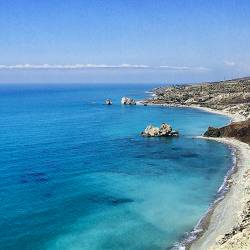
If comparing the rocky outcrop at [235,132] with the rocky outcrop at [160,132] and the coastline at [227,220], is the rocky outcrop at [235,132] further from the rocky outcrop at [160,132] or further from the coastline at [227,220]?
the coastline at [227,220]

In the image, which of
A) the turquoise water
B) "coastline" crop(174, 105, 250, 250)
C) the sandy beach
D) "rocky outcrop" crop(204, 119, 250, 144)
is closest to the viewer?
the sandy beach

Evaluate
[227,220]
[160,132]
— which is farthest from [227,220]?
[160,132]

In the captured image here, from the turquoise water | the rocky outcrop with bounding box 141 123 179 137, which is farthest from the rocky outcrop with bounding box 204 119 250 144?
the rocky outcrop with bounding box 141 123 179 137

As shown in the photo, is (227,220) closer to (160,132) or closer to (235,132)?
(235,132)

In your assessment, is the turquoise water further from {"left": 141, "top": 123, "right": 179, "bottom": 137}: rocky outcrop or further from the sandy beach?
{"left": 141, "top": 123, "right": 179, "bottom": 137}: rocky outcrop

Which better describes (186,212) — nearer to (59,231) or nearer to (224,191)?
(224,191)

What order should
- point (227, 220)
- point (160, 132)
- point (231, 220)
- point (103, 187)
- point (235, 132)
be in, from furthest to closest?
point (160, 132), point (235, 132), point (103, 187), point (227, 220), point (231, 220)

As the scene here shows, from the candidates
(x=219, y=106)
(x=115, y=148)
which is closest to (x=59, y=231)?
(x=115, y=148)

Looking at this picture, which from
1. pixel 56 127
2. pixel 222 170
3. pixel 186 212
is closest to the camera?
pixel 186 212

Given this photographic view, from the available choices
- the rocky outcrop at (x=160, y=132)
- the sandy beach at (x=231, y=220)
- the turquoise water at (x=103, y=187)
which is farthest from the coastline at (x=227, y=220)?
the rocky outcrop at (x=160, y=132)
